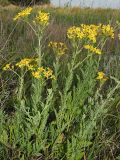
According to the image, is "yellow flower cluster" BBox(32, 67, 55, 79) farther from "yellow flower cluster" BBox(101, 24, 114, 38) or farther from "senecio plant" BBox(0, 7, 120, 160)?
"yellow flower cluster" BBox(101, 24, 114, 38)

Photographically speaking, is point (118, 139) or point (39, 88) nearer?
point (39, 88)

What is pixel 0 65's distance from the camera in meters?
3.39

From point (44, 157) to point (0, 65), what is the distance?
138 cm

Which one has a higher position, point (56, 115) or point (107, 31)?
point (107, 31)

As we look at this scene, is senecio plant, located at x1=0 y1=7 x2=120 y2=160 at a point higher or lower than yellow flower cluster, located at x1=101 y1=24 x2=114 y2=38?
lower

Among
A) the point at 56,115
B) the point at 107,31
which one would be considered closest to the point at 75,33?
the point at 107,31

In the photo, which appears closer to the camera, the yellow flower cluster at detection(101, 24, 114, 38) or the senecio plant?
the senecio plant

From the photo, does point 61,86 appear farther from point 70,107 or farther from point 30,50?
point 30,50

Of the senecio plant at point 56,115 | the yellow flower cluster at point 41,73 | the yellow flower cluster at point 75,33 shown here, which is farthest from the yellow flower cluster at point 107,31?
the yellow flower cluster at point 41,73

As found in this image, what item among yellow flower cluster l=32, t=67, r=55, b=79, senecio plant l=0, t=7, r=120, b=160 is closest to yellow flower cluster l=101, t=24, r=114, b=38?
senecio plant l=0, t=7, r=120, b=160

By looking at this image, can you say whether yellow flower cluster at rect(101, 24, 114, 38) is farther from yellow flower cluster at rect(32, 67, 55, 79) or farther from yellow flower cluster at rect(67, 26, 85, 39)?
yellow flower cluster at rect(32, 67, 55, 79)

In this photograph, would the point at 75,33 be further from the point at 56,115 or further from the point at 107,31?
the point at 56,115

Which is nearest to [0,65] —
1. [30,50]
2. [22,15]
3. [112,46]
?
[30,50]

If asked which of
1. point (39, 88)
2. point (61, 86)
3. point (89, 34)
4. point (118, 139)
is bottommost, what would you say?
point (118, 139)
